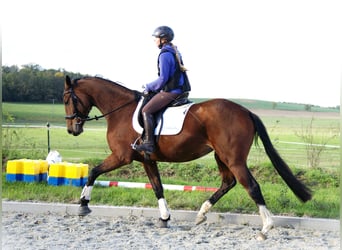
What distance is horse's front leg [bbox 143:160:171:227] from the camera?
738 cm

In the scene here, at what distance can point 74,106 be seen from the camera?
7844mm

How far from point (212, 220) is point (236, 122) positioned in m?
1.76

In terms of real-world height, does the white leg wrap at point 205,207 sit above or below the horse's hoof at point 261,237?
above

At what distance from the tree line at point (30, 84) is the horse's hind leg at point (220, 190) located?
6.47m

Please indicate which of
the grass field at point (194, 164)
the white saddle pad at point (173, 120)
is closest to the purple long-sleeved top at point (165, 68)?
the white saddle pad at point (173, 120)

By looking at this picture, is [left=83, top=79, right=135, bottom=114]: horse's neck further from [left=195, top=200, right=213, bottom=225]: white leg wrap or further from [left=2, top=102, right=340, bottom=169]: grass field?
[left=2, top=102, right=340, bottom=169]: grass field

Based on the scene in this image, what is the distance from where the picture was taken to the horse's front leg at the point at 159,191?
738 cm

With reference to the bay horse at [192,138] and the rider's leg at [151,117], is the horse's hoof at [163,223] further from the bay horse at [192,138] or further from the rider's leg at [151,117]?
the rider's leg at [151,117]

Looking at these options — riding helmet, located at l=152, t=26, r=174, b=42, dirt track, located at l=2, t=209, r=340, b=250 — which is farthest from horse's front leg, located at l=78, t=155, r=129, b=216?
riding helmet, located at l=152, t=26, r=174, b=42

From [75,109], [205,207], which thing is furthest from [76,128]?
[205,207]

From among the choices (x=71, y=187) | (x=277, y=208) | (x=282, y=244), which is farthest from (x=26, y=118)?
(x=282, y=244)

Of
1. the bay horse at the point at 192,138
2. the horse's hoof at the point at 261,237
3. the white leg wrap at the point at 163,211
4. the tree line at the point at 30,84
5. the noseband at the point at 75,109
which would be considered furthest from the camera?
the tree line at the point at 30,84

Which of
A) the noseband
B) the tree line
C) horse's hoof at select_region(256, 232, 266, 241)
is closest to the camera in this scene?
horse's hoof at select_region(256, 232, 266, 241)

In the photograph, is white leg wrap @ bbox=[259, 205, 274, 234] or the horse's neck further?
the horse's neck
